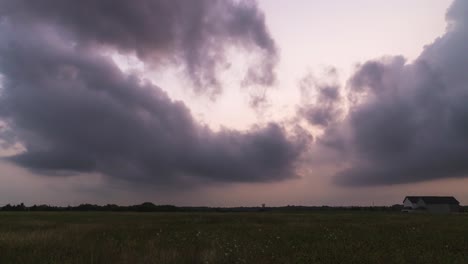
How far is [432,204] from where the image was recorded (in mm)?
135375

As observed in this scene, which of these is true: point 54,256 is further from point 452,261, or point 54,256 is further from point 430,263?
point 452,261

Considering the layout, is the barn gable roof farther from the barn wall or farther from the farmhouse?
the barn wall

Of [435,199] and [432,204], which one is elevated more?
[435,199]

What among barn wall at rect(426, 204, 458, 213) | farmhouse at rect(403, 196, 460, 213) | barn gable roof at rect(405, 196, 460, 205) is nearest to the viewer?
barn wall at rect(426, 204, 458, 213)

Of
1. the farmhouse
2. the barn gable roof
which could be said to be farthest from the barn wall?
the barn gable roof

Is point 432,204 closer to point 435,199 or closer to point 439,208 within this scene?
point 439,208

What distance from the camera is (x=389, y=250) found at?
15883 mm

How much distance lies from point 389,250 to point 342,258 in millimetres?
3424

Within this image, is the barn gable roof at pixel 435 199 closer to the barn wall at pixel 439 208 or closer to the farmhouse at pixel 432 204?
the farmhouse at pixel 432 204

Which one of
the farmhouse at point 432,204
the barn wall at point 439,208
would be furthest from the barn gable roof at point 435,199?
the barn wall at point 439,208

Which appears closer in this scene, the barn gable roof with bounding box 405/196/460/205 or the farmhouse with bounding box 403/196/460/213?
the farmhouse with bounding box 403/196/460/213

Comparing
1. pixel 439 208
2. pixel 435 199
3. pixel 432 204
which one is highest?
pixel 435 199

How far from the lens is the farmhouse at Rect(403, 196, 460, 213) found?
134 m

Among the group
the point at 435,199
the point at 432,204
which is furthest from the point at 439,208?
the point at 435,199
